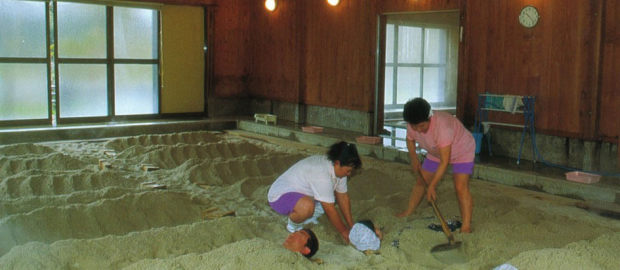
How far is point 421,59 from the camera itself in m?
14.6

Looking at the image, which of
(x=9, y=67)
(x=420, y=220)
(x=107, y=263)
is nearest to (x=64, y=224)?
(x=107, y=263)

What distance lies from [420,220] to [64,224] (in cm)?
279

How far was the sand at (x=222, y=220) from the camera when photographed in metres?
3.81

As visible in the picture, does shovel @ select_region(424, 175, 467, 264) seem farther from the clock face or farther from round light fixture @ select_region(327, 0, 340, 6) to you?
round light fixture @ select_region(327, 0, 340, 6)

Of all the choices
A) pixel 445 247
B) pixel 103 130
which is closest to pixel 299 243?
pixel 445 247

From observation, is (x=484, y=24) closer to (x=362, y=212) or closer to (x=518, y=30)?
(x=518, y=30)

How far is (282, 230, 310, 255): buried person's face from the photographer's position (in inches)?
157

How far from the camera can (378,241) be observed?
14.0 feet

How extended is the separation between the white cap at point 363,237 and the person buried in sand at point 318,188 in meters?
0.13

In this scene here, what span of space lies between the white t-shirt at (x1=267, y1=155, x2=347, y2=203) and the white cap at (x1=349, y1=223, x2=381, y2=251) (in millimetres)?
272

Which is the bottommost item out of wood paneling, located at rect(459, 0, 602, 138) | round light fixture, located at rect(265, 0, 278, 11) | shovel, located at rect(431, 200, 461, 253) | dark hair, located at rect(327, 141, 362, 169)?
shovel, located at rect(431, 200, 461, 253)

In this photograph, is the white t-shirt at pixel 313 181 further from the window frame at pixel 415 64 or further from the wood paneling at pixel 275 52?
the window frame at pixel 415 64

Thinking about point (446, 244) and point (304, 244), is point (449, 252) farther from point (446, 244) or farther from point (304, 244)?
point (304, 244)

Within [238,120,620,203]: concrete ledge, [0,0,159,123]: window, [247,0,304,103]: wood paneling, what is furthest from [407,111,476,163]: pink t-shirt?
[0,0,159,123]: window
